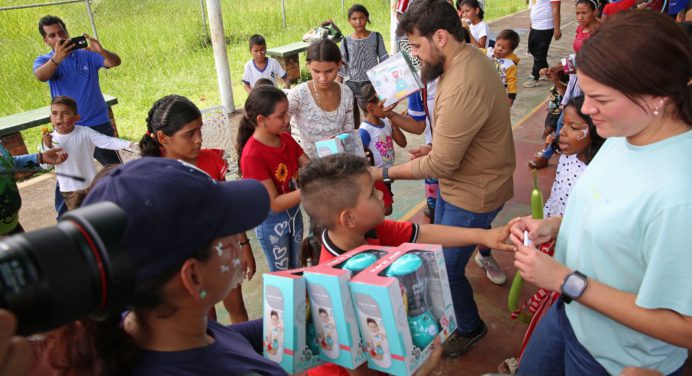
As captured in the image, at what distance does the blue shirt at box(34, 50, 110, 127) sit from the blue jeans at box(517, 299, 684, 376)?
482 centimetres

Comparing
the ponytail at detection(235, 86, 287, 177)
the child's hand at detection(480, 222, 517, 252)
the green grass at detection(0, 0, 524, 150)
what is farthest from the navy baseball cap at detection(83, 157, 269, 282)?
the green grass at detection(0, 0, 524, 150)

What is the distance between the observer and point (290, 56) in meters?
9.18

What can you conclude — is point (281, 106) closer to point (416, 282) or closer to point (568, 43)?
point (416, 282)

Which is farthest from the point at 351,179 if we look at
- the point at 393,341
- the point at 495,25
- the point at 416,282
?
the point at 495,25

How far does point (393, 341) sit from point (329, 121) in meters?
2.45

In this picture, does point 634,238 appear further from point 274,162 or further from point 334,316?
point 274,162

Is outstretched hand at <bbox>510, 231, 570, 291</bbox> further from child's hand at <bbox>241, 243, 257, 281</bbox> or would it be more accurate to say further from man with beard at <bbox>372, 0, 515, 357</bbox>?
child's hand at <bbox>241, 243, 257, 281</bbox>

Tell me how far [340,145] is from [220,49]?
519 cm

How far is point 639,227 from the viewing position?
1342mm

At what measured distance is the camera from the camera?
0.69m

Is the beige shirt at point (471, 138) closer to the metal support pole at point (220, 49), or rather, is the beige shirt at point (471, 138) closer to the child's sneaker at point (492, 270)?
the child's sneaker at point (492, 270)

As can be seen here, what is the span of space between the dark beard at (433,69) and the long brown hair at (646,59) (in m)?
1.06

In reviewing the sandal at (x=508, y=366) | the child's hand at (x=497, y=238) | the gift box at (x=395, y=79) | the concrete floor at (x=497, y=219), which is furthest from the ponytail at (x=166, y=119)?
the sandal at (x=508, y=366)

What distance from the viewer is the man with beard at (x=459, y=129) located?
231 centimetres
